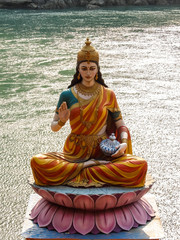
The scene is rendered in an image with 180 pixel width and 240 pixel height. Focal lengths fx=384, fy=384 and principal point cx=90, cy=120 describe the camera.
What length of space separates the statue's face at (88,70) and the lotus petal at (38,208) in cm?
104

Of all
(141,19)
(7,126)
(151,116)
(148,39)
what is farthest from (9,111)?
(141,19)

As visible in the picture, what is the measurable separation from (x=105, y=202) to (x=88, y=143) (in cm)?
54

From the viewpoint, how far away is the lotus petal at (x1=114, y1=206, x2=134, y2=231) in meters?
2.86

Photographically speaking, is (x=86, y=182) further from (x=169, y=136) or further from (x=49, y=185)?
(x=169, y=136)

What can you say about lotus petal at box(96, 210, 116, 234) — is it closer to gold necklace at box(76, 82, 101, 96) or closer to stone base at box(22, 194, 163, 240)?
stone base at box(22, 194, 163, 240)

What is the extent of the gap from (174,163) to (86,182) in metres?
1.90

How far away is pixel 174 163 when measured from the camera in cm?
450

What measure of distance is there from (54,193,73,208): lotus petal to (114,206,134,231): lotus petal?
365 millimetres

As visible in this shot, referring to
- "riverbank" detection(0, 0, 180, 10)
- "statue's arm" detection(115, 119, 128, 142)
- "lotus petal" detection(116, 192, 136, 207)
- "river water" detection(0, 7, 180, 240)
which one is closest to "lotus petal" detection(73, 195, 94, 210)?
"lotus petal" detection(116, 192, 136, 207)

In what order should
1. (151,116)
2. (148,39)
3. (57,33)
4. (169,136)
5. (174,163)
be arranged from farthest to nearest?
(57,33) → (148,39) → (151,116) → (169,136) → (174,163)

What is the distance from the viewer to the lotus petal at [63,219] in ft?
9.38

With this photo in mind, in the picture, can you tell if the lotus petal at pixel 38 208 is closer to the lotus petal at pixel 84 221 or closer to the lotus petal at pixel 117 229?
the lotus petal at pixel 84 221

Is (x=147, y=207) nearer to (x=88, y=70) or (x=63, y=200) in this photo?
(x=63, y=200)

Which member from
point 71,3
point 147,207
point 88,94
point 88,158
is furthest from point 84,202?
point 71,3
